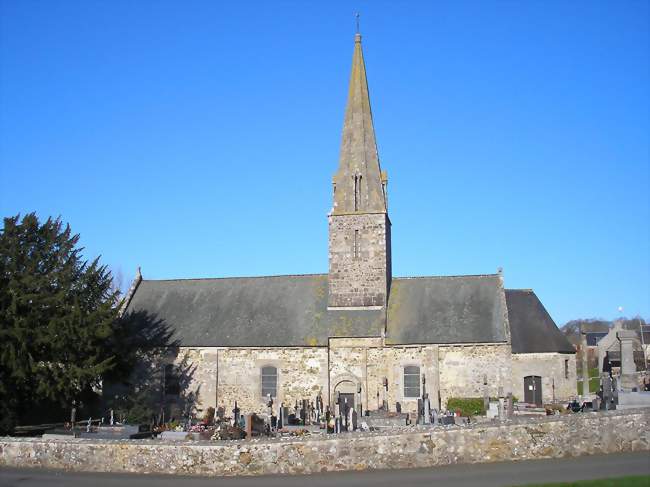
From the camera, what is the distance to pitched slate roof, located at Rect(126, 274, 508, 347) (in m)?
34.9

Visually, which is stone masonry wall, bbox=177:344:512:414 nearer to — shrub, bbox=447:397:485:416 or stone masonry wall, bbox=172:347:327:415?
stone masonry wall, bbox=172:347:327:415

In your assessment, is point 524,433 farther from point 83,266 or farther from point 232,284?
point 232,284

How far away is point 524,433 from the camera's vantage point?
709 inches

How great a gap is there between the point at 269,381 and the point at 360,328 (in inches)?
208

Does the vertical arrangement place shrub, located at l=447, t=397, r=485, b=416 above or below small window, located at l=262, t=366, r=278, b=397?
below

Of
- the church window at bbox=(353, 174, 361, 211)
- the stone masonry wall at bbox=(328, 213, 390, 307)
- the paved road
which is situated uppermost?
the church window at bbox=(353, 174, 361, 211)

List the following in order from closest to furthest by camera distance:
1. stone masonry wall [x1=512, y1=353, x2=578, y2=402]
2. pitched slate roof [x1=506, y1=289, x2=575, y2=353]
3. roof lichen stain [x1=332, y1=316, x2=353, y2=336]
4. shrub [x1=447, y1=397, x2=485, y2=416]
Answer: shrub [x1=447, y1=397, x2=485, y2=416] → roof lichen stain [x1=332, y1=316, x2=353, y2=336] → stone masonry wall [x1=512, y1=353, x2=578, y2=402] → pitched slate roof [x1=506, y1=289, x2=575, y2=353]

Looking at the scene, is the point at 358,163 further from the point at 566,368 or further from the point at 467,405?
the point at 566,368


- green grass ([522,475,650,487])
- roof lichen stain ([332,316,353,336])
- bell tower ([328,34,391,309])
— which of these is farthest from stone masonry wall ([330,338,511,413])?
green grass ([522,475,650,487])

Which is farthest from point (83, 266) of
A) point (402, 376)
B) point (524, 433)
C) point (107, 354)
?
point (524, 433)

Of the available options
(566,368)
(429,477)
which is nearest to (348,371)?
(566,368)

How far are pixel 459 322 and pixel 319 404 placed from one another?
26.5 ft

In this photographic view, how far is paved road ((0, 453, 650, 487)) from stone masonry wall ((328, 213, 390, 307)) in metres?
19.3

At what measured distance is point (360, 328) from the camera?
35.2 m
